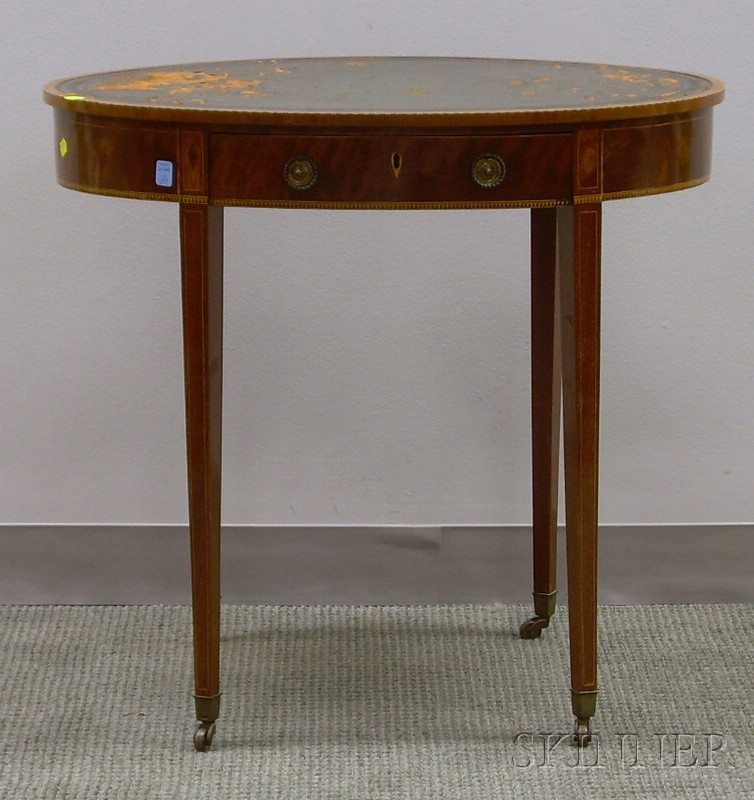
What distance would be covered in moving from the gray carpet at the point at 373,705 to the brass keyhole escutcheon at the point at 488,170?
0.72 m

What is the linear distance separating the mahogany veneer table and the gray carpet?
0.28 feet

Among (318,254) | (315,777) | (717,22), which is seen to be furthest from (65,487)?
(717,22)

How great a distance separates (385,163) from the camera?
4.89ft

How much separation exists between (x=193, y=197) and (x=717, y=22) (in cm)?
93

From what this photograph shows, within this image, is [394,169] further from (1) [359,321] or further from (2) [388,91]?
(1) [359,321]

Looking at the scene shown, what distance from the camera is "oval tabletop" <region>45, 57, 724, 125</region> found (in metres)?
1.47

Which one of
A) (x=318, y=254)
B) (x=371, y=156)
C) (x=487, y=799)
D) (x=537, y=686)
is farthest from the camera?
(x=318, y=254)

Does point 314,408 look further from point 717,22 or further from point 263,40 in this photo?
point 717,22

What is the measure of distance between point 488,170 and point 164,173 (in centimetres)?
36

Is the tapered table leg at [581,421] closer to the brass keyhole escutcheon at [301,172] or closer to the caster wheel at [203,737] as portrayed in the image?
the brass keyhole escutcheon at [301,172]

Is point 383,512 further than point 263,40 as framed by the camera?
Yes

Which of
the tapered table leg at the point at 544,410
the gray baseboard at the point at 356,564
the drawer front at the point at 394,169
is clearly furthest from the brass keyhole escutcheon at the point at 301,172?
the gray baseboard at the point at 356,564

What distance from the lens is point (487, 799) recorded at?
163cm

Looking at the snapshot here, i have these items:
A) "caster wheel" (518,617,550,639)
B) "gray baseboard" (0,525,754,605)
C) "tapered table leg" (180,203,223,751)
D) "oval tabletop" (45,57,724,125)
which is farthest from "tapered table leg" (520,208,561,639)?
"tapered table leg" (180,203,223,751)
